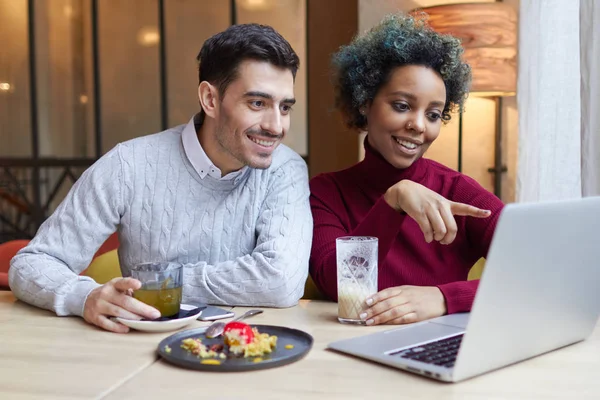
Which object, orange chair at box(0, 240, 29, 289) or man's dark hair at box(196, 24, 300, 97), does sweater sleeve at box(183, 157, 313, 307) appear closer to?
man's dark hair at box(196, 24, 300, 97)

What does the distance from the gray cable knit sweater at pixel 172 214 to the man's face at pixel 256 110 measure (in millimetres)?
98

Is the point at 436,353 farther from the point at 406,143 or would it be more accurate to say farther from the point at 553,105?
the point at 553,105

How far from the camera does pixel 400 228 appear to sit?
1.72 metres

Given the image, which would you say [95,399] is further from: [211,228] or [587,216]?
[211,228]

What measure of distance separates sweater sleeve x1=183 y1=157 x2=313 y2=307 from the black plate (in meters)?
0.26

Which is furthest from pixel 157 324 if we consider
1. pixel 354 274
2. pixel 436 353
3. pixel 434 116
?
pixel 434 116

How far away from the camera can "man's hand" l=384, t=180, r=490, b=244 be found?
1310mm

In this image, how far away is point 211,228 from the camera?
172cm

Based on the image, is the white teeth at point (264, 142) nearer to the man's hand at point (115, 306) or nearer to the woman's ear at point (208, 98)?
the woman's ear at point (208, 98)

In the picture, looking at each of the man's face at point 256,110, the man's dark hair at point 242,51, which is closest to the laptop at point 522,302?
the man's face at point 256,110

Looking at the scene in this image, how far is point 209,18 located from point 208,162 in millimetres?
3073

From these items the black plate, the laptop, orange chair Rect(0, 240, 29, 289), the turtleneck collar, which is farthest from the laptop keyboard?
orange chair Rect(0, 240, 29, 289)

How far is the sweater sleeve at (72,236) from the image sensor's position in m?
1.49

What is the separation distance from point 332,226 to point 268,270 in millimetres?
314
